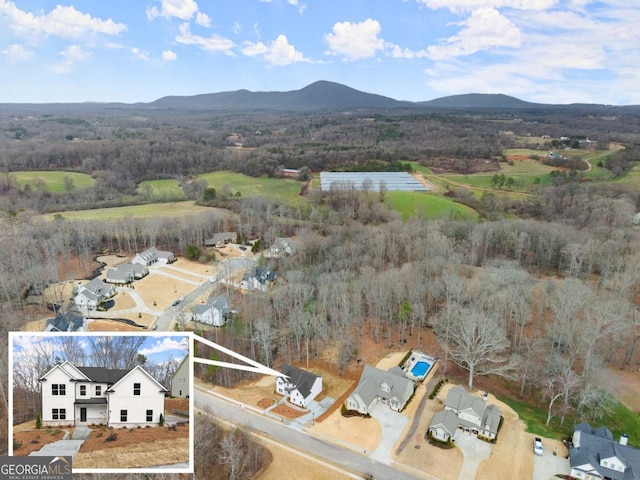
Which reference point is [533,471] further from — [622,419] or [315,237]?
[315,237]

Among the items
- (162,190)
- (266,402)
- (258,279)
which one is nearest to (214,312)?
(258,279)

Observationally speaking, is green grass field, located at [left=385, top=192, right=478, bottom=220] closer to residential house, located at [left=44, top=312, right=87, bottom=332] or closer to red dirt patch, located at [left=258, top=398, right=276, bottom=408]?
red dirt patch, located at [left=258, top=398, right=276, bottom=408]

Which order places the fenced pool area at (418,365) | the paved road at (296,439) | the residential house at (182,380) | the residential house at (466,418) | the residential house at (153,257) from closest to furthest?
the residential house at (182,380)
the paved road at (296,439)
the residential house at (466,418)
the fenced pool area at (418,365)
the residential house at (153,257)

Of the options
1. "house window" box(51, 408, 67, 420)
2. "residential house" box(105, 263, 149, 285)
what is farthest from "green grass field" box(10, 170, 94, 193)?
"house window" box(51, 408, 67, 420)

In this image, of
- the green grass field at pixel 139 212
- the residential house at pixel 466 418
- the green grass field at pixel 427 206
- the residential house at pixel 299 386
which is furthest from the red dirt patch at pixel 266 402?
the green grass field at pixel 139 212

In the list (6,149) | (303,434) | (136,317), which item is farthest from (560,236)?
(6,149)

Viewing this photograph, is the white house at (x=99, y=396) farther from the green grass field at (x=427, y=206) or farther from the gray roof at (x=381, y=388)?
the green grass field at (x=427, y=206)
